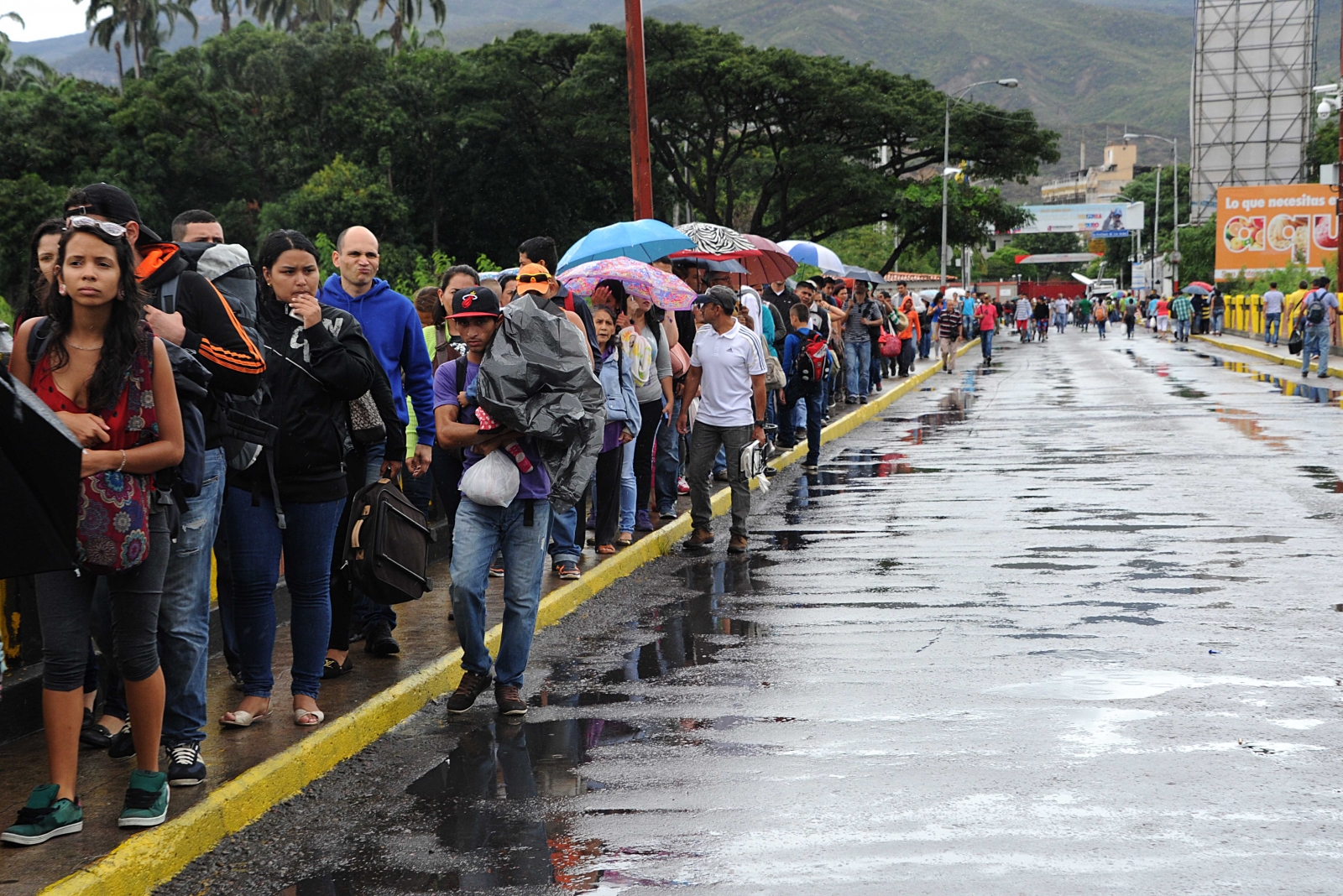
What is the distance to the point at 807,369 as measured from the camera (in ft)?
49.0

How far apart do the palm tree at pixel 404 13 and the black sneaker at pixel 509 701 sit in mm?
86712

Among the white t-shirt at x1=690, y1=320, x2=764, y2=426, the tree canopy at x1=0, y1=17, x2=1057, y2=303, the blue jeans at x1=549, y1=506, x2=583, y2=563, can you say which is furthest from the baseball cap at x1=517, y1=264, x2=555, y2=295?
the tree canopy at x1=0, y1=17, x2=1057, y2=303

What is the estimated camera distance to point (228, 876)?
457 centimetres

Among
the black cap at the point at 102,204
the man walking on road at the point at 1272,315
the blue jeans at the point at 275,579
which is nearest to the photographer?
the black cap at the point at 102,204

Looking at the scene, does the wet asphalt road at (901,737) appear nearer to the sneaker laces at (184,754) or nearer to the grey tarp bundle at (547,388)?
the sneaker laces at (184,754)

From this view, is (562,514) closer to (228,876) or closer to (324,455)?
(324,455)

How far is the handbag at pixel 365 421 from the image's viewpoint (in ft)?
20.0

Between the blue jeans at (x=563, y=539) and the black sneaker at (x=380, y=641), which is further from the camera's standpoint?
the blue jeans at (x=563, y=539)

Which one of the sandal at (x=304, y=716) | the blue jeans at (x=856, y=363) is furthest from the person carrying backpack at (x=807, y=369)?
the sandal at (x=304, y=716)

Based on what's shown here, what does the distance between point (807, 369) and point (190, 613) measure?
1052 cm

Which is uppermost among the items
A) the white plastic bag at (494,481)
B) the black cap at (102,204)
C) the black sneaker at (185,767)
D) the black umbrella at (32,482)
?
the black cap at (102,204)

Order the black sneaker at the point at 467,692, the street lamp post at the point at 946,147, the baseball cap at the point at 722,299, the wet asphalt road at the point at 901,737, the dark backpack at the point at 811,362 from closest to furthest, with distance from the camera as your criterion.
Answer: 1. the wet asphalt road at the point at 901,737
2. the black sneaker at the point at 467,692
3. the baseball cap at the point at 722,299
4. the dark backpack at the point at 811,362
5. the street lamp post at the point at 946,147

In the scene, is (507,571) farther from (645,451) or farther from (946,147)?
(946,147)

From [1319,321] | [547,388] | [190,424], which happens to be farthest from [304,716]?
[1319,321]
